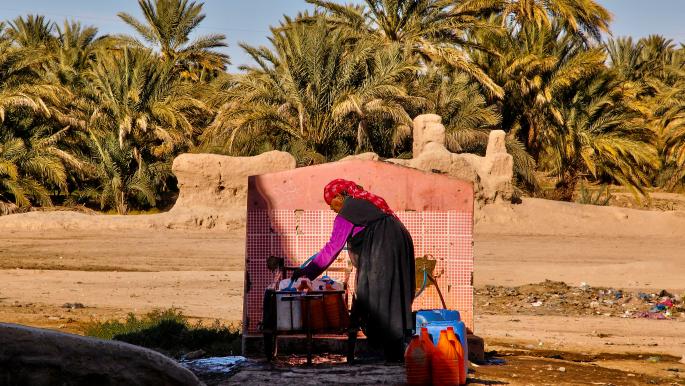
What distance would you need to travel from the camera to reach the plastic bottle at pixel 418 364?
23.8 feet

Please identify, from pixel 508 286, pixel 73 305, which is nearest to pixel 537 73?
pixel 508 286

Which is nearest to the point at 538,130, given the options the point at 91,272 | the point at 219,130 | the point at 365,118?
the point at 365,118

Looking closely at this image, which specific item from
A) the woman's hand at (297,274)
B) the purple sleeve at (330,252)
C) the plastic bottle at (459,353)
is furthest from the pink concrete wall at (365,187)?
the plastic bottle at (459,353)

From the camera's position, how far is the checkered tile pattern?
873 cm

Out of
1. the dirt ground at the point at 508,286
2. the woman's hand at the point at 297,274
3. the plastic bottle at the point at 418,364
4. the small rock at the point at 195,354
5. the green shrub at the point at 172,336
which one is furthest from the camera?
the dirt ground at the point at 508,286

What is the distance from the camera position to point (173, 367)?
197 inches

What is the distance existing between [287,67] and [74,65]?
1010 centimetres

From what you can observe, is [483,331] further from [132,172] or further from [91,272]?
[132,172]

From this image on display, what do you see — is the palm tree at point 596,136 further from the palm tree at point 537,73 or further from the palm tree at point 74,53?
the palm tree at point 74,53

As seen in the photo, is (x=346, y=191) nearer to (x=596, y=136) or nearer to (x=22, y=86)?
(x=22, y=86)

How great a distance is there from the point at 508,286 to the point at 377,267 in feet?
31.7

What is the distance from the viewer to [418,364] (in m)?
7.26

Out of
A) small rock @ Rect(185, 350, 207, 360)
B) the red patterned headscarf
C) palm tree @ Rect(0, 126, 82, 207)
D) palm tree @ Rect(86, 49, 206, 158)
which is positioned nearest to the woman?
the red patterned headscarf

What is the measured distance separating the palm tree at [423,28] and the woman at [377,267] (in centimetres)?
2045
